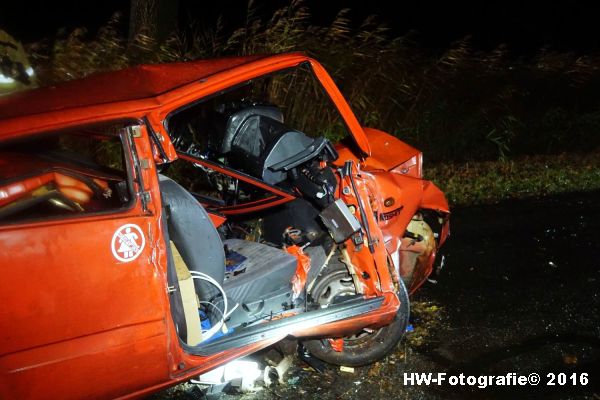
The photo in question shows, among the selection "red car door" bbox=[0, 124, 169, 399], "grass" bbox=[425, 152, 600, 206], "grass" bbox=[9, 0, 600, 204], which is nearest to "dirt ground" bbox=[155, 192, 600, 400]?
"red car door" bbox=[0, 124, 169, 399]

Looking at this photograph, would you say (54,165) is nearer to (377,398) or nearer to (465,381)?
(377,398)

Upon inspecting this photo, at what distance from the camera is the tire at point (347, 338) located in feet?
12.3

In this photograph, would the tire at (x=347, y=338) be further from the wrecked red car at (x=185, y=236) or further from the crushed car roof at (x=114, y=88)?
the crushed car roof at (x=114, y=88)

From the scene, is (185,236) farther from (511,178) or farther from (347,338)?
(511,178)

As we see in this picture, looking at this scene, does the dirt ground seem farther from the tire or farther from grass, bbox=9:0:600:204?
grass, bbox=9:0:600:204

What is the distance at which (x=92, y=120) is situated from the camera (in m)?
2.57

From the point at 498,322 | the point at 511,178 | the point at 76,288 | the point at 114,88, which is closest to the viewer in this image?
the point at 76,288

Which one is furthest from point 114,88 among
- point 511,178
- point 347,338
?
point 511,178

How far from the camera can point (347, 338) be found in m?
3.82

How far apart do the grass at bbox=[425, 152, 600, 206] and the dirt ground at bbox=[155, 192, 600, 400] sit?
113 centimetres

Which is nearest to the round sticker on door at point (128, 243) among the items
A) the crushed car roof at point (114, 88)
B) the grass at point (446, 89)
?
the crushed car roof at point (114, 88)

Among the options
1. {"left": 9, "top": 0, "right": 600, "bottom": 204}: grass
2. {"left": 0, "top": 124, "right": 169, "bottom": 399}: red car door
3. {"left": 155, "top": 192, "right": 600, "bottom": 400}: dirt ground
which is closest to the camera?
{"left": 0, "top": 124, "right": 169, "bottom": 399}: red car door

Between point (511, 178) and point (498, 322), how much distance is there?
13.4 feet

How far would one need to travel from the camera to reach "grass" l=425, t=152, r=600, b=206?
738cm
